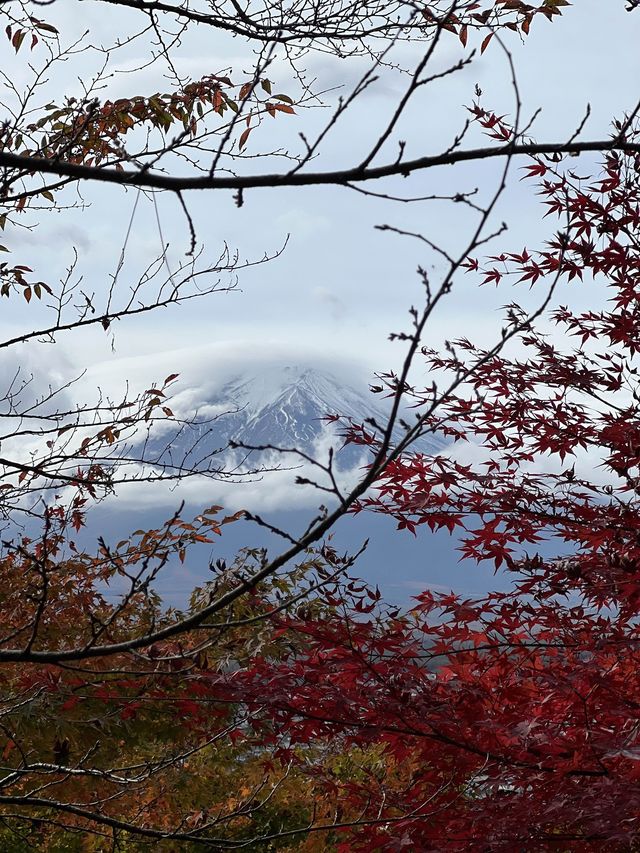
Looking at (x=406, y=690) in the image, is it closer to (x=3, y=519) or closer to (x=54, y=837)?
(x=3, y=519)

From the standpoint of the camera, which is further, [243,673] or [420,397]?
[420,397]

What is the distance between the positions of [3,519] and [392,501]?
2471 millimetres

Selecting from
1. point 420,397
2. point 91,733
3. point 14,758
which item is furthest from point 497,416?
point 14,758

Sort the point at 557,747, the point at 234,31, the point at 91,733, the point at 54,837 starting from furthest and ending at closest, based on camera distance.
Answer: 1. the point at 54,837
2. the point at 91,733
3. the point at 557,747
4. the point at 234,31

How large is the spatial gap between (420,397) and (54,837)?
675cm

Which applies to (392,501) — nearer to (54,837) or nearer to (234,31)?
(234,31)

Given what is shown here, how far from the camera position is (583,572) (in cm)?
452

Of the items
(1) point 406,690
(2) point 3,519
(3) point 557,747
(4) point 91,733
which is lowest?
(3) point 557,747

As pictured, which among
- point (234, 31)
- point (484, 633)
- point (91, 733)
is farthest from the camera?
point (91, 733)

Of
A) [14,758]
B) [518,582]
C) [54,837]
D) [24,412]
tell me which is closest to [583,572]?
[518,582]

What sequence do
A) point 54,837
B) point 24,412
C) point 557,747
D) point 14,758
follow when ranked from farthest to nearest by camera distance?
point 54,837
point 14,758
point 24,412
point 557,747

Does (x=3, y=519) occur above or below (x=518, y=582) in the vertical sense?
above

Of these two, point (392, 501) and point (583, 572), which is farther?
point (392, 501)

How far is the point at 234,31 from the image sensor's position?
153 inches
